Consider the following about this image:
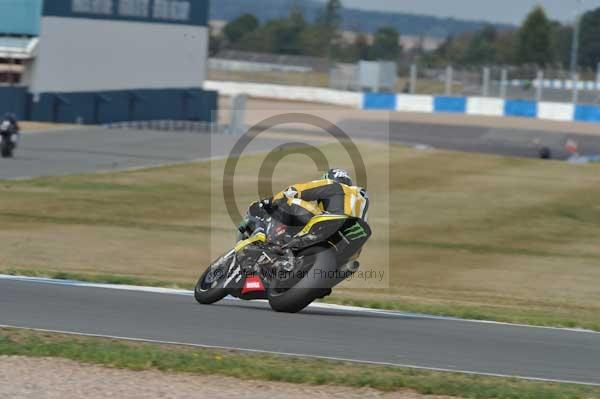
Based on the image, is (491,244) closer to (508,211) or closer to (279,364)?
(508,211)

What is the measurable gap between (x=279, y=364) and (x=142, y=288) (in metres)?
3.98

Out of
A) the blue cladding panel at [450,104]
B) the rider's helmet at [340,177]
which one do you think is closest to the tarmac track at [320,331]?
the rider's helmet at [340,177]

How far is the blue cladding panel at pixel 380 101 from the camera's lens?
2302 inches

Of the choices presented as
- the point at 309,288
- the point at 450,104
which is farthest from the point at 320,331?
the point at 450,104

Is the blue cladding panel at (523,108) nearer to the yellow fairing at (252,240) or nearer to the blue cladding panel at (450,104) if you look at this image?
the blue cladding panel at (450,104)

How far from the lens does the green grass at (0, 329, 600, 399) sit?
25.3 ft

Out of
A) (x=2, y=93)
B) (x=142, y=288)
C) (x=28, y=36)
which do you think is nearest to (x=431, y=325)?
(x=142, y=288)

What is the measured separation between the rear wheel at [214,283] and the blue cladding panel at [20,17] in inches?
1183

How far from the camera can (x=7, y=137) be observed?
91.4 feet

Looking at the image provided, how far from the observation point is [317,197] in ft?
32.3

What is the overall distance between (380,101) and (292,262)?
49470 mm

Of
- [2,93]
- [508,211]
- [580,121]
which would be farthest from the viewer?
[580,121]

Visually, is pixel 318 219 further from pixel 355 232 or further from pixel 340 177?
pixel 340 177

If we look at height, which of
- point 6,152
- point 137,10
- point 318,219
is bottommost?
point 6,152
